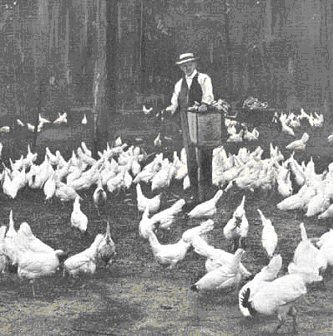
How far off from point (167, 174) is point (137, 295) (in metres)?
3.90

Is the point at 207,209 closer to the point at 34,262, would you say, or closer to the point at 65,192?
the point at 65,192

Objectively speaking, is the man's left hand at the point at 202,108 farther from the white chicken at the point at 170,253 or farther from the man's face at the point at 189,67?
the white chicken at the point at 170,253

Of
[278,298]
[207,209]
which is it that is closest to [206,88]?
[207,209]

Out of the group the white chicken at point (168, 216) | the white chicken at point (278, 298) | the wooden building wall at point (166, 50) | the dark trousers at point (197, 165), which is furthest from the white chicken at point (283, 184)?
the wooden building wall at point (166, 50)

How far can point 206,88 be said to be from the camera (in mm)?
8180

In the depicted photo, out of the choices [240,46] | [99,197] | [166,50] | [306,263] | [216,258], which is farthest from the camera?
[240,46]

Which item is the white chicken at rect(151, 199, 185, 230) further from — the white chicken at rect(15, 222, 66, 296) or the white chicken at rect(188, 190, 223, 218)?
the white chicken at rect(15, 222, 66, 296)

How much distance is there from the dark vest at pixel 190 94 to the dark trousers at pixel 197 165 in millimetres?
142

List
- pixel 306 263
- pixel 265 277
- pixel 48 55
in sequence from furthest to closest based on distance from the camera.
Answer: pixel 48 55, pixel 306 263, pixel 265 277

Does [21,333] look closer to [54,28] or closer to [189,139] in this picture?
[189,139]

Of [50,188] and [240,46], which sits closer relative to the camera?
[50,188]

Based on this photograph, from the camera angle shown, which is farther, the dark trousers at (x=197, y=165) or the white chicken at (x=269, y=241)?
the dark trousers at (x=197, y=165)

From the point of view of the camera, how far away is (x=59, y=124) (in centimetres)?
1778

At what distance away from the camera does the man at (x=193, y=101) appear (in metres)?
8.20
